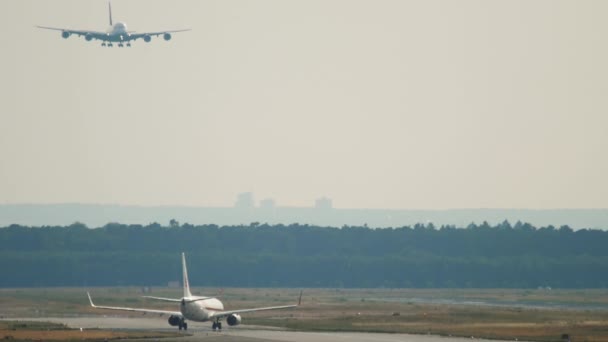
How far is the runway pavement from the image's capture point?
357 feet

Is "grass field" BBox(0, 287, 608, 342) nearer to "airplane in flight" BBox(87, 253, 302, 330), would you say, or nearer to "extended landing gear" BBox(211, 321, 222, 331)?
"airplane in flight" BBox(87, 253, 302, 330)

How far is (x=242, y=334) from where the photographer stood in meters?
115

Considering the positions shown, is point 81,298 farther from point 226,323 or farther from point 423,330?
point 423,330

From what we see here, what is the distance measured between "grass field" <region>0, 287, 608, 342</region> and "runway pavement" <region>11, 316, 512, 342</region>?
4.80 m

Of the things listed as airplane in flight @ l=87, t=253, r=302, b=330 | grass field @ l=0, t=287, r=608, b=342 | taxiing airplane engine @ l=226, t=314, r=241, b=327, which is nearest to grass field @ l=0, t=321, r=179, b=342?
airplane in flight @ l=87, t=253, r=302, b=330

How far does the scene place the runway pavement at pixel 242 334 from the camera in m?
109

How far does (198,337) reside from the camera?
111 meters

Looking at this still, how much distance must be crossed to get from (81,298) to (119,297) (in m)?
4.60

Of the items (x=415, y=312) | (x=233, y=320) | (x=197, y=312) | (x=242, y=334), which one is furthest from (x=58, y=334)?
(x=415, y=312)

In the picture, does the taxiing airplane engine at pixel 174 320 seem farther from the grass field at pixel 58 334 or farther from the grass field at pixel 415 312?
the grass field at pixel 415 312

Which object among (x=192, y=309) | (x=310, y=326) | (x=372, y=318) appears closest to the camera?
(x=192, y=309)

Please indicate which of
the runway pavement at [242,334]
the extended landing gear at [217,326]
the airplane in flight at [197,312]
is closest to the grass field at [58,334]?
the runway pavement at [242,334]

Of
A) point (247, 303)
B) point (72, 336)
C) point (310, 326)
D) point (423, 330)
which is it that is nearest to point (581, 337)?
point (423, 330)

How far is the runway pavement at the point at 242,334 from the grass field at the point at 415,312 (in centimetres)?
480
